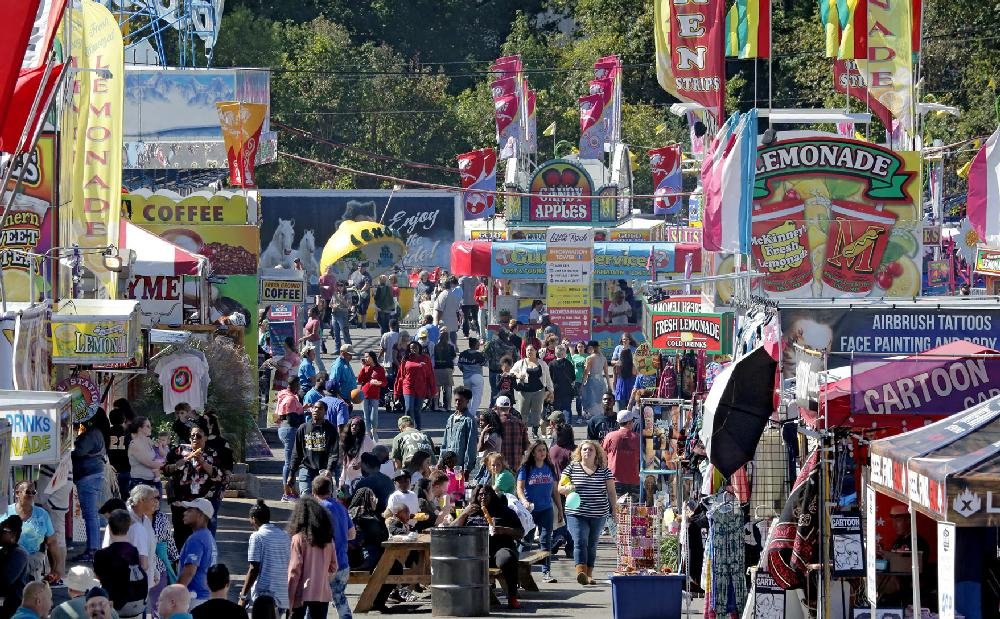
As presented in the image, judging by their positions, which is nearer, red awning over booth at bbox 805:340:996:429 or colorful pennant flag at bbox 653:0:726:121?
red awning over booth at bbox 805:340:996:429

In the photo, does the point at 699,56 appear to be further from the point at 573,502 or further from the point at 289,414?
the point at 573,502

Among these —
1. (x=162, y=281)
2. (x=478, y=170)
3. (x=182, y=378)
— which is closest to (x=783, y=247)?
(x=162, y=281)

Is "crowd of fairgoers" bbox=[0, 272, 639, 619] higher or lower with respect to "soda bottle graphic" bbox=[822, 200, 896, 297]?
lower

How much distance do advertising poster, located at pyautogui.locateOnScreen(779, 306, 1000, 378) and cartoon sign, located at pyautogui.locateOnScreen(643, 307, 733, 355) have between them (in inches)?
243

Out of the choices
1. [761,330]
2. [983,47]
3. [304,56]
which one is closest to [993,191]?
[761,330]

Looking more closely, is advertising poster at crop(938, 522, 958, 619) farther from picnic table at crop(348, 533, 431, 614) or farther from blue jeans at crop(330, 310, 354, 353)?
blue jeans at crop(330, 310, 354, 353)

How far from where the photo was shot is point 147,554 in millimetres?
12078

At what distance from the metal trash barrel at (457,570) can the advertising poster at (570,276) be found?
656 inches

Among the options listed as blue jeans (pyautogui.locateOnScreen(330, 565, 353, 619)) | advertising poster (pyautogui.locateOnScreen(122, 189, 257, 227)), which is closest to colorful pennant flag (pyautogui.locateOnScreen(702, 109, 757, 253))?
blue jeans (pyautogui.locateOnScreen(330, 565, 353, 619))

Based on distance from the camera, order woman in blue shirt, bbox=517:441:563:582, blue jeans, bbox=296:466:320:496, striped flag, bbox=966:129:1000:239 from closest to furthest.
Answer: woman in blue shirt, bbox=517:441:563:582 → blue jeans, bbox=296:466:320:496 → striped flag, bbox=966:129:1000:239

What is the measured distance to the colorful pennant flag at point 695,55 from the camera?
77.6ft

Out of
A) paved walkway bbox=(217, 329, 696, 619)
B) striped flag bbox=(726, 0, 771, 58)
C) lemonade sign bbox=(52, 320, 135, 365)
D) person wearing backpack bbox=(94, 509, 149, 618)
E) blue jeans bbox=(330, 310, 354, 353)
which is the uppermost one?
striped flag bbox=(726, 0, 771, 58)

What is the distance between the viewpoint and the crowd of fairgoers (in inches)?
453

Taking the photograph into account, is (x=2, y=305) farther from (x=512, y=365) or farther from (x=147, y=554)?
(x=512, y=365)
